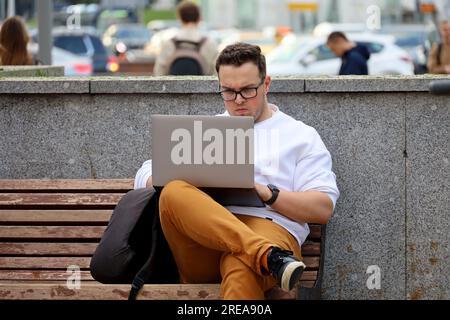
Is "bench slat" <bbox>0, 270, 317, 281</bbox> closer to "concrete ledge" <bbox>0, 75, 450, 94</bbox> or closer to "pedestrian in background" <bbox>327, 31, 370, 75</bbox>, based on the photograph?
"concrete ledge" <bbox>0, 75, 450, 94</bbox>

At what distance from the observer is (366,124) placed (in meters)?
6.50

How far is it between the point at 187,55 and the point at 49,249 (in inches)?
186

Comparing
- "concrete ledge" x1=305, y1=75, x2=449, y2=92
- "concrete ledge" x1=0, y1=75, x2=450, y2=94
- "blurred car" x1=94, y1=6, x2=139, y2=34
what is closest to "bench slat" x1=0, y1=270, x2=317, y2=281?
"concrete ledge" x1=0, y1=75, x2=450, y2=94

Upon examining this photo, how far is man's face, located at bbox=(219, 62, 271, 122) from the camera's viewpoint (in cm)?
570

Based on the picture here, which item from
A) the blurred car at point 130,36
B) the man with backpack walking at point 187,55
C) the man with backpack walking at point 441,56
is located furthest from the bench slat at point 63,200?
the blurred car at point 130,36

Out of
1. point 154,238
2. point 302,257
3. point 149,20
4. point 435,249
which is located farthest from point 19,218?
point 149,20

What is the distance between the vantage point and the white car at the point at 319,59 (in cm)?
2467

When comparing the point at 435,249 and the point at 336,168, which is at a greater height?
the point at 336,168

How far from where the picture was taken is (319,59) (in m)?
25.2

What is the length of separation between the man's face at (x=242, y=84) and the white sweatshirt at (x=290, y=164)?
0.11 metres

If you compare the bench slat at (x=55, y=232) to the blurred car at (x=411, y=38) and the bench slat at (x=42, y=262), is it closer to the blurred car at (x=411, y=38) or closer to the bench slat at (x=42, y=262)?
the bench slat at (x=42, y=262)

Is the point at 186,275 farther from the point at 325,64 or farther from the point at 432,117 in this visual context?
the point at 325,64
